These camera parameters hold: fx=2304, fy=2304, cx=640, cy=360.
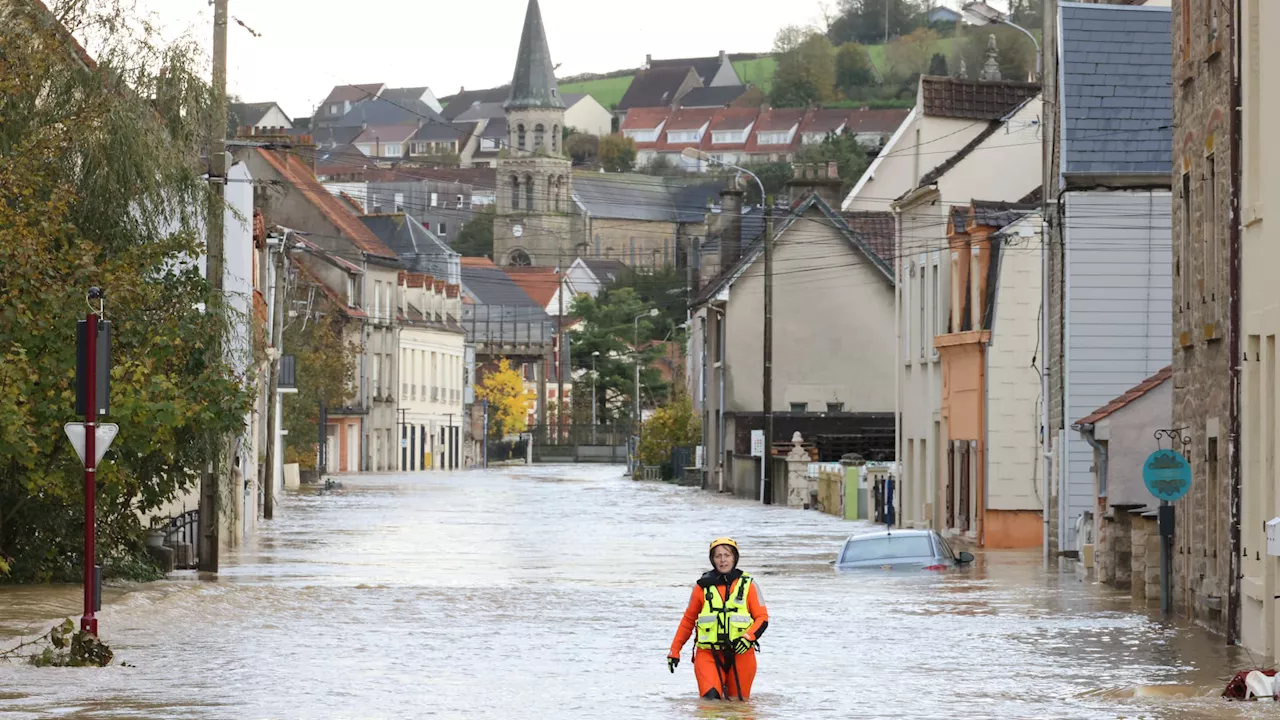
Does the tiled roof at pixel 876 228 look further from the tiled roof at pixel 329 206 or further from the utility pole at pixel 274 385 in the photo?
the tiled roof at pixel 329 206

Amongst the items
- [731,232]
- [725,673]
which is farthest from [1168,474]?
[731,232]

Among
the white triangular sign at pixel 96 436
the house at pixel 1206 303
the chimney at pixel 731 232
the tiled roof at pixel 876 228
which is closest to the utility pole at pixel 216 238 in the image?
the white triangular sign at pixel 96 436

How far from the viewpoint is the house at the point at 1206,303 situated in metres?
20.5

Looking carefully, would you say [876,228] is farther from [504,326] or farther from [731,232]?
[504,326]

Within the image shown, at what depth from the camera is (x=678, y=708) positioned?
15.9 metres

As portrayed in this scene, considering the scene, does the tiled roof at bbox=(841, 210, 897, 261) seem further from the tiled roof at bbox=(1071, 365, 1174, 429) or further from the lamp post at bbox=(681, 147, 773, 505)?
the tiled roof at bbox=(1071, 365, 1174, 429)

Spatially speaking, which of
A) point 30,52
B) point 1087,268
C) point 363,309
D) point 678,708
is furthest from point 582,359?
point 678,708

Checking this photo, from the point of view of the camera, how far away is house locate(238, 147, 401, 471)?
98625mm

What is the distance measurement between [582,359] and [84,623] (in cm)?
12526

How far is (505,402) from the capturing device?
142 metres

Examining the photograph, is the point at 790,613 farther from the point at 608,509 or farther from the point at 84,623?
the point at 608,509

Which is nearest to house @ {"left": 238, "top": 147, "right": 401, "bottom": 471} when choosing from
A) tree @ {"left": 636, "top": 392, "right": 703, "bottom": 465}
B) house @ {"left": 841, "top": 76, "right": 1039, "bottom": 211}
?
tree @ {"left": 636, "top": 392, "right": 703, "bottom": 465}

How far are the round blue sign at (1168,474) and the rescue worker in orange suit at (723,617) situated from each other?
723 centimetres

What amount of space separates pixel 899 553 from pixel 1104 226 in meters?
6.20
